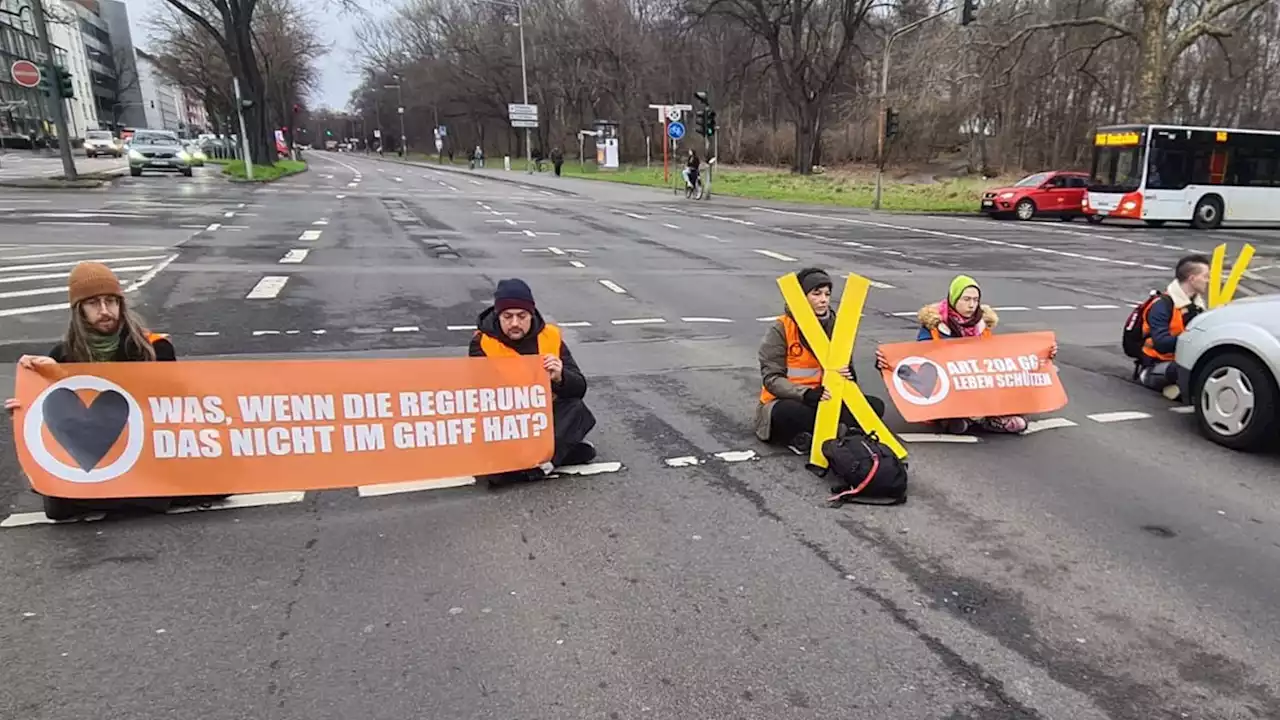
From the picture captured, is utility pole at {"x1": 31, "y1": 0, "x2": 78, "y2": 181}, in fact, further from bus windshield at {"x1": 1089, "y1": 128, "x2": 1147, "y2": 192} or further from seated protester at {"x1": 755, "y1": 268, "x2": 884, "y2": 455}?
bus windshield at {"x1": 1089, "y1": 128, "x2": 1147, "y2": 192}

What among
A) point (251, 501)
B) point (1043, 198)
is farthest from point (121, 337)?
point (1043, 198)

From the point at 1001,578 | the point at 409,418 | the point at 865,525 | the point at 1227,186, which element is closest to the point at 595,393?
the point at 409,418

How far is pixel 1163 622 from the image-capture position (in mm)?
3580

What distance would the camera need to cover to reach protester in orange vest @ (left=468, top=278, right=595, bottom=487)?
502cm

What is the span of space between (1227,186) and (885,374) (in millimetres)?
28491

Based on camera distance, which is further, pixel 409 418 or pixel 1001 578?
pixel 409 418

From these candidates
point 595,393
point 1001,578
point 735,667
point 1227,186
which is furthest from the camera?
point 1227,186

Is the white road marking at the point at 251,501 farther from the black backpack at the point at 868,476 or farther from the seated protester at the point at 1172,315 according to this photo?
the seated protester at the point at 1172,315

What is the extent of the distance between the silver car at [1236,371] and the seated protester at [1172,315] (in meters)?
0.75

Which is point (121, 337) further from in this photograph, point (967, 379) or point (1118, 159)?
point (1118, 159)

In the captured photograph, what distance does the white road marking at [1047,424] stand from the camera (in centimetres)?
621

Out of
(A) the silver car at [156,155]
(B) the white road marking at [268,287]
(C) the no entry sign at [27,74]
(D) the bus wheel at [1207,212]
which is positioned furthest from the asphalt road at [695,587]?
(A) the silver car at [156,155]

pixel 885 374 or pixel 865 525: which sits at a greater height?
pixel 885 374

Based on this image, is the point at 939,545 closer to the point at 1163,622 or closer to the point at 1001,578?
the point at 1001,578
